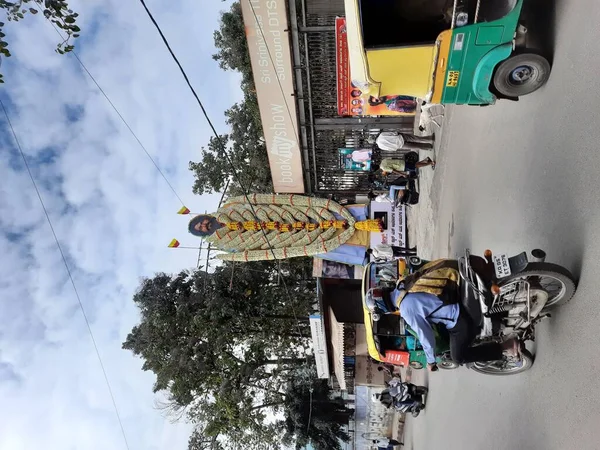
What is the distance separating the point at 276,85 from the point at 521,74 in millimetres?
6969

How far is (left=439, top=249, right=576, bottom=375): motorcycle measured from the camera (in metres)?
4.62

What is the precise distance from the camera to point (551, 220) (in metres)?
5.23

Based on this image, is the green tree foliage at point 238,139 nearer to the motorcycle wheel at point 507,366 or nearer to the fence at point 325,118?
the fence at point 325,118

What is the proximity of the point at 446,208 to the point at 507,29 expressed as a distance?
4.97 m

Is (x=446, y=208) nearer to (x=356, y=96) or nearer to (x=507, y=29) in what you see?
(x=356, y=96)

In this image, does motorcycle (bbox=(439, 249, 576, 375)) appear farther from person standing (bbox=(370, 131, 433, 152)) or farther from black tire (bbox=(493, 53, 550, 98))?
person standing (bbox=(370, 131, 433, 152))

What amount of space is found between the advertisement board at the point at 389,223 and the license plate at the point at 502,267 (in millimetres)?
7852

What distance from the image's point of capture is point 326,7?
1080 centimetres

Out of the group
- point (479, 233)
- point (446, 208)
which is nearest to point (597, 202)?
point (479, 233)

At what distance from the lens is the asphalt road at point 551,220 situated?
446cm

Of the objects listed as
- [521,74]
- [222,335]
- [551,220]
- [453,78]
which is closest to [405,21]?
[453,78]

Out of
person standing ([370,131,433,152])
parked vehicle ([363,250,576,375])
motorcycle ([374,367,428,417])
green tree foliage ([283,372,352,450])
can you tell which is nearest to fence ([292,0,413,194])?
person standing ([370,131,433,152])

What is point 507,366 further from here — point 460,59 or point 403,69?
point 403,69

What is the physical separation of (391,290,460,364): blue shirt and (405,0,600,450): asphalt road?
1.11m
